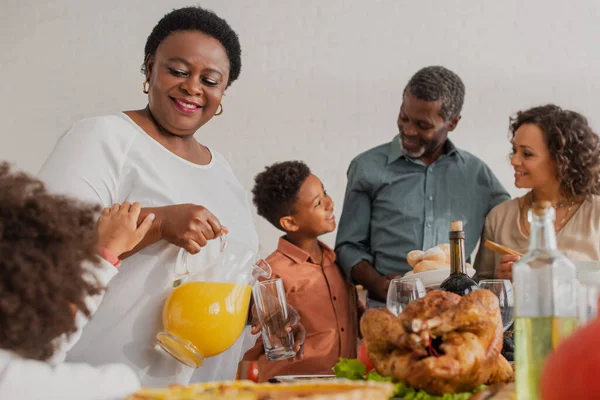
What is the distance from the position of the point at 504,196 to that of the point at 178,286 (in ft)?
6.01

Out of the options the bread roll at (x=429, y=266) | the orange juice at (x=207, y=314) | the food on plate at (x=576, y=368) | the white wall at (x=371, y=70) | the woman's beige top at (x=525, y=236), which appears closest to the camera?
the food on plate at (x=576, y=368)

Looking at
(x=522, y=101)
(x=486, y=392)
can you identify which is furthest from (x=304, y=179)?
(x=486, y=392)

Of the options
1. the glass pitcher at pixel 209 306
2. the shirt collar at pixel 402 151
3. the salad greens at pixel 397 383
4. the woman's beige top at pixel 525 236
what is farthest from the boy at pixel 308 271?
the salad greens at pixel 397 383

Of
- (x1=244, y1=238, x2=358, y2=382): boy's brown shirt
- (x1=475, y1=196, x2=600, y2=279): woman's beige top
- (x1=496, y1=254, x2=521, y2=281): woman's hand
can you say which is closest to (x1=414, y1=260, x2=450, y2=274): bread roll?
(x1=496, y1=254, x2=521, y2=281): woman's hand

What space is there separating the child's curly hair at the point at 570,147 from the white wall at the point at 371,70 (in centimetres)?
105

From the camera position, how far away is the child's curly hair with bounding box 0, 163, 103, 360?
781 millimetres

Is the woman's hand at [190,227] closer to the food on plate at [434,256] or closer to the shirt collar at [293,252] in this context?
the food on plate at [434,256]

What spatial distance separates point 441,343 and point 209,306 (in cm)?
42

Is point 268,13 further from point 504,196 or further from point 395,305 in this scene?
point 395,305

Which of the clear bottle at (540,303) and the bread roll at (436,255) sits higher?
the clear bottle at (540,303)

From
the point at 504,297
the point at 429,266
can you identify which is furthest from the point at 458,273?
the point at 429,266

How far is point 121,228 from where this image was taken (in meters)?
1.28

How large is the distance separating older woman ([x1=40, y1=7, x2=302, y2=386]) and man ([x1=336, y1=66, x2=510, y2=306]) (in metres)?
0.98

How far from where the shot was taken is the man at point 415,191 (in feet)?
9.08
